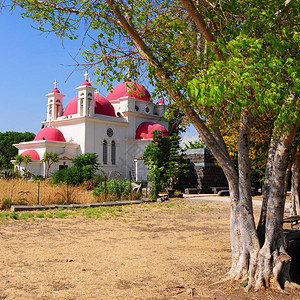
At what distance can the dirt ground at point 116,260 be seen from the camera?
194 inches

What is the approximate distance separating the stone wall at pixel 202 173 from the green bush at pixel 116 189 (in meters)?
8.02

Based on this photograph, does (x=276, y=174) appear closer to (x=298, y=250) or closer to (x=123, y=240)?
(x=298, y=250)

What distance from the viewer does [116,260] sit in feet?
21.5

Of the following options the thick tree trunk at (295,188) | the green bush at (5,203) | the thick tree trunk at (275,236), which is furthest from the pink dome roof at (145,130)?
the thick tree trunk at (275,236)

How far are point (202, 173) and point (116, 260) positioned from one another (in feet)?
62.5

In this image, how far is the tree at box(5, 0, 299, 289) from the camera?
156 inches

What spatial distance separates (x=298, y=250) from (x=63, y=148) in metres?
31.8

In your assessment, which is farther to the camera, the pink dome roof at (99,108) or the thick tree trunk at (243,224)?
the pink dome roof at (99,108)

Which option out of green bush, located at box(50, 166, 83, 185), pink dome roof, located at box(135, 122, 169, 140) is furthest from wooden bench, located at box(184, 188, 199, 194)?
pink dome roof, located at box(135, 122, 169, 140)

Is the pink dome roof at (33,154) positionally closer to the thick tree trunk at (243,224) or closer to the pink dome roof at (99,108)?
the pink dome roof at (99,108)

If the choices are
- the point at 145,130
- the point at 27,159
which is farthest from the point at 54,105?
the point at 145,130

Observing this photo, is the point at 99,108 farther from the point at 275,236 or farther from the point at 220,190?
the point at 275,236

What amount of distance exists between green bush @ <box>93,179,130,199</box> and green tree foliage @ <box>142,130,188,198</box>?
403 centimetres

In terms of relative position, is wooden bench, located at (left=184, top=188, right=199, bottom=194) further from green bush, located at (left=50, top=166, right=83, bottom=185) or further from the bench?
green bush, located at (left=50, top=166, right=83, bottom=185)
